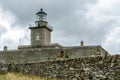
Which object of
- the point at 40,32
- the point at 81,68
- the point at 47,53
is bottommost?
the point at 81,68

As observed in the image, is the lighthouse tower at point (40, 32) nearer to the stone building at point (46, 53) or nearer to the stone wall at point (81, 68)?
the stone building at point (46, 53)

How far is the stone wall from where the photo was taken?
1596 centimetres

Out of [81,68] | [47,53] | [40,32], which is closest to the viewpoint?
[81,68]

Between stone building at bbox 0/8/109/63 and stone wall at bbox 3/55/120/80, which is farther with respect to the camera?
stone building at bbox 0/8/109/63

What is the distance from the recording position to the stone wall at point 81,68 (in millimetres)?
15961

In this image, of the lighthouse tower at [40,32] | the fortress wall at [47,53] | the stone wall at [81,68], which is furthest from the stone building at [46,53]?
the stone wall at [81,68]

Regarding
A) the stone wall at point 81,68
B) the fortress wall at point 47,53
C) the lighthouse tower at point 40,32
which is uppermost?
the lighthouse tower at point 40,32

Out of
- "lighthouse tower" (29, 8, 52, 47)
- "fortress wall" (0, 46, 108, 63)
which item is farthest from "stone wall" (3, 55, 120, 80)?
"lighthouse tower" (29, 8, 52, 47)

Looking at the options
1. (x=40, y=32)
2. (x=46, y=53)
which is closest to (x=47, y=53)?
(x=46, y=53)

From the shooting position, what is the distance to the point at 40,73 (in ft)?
59.3

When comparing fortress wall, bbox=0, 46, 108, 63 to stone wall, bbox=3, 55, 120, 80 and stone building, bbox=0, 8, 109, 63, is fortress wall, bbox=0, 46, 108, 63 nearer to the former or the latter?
stone building, bbox=0, 8, 109, 63

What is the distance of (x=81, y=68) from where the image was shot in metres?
16.7

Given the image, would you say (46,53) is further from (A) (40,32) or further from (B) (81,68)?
(B) (81,68)

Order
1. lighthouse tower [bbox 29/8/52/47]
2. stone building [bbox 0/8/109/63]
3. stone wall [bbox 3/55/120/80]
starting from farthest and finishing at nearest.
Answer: lighthouse tower [bbox 29/8/52/47] → stone building [bbox 0/8/109/63] → stone wall [bbox 3/55/120/80]
